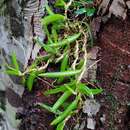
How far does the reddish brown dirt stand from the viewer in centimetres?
121

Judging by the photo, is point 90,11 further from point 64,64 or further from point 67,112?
point 67,112

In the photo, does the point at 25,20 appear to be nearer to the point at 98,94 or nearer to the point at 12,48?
the point at 12,48

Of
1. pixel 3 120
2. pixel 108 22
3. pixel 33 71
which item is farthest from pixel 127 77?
pixel 3 120

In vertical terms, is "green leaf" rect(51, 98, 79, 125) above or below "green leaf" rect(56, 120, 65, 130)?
above

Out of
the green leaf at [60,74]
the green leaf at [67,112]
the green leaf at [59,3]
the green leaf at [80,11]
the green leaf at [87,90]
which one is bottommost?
the green leaf at [67,112]

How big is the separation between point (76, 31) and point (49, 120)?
10.5 inches

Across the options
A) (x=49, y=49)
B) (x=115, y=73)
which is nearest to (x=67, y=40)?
(x=49, y=49)

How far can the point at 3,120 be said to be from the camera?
137 centimetres

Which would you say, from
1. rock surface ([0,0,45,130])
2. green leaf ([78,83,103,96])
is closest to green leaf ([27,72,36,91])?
rock surface ([0,0,45,130])

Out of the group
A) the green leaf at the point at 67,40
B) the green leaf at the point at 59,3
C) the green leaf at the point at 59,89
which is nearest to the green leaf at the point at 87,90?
the green leaf at the point at 59,89

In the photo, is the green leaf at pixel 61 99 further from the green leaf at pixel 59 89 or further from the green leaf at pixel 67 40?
the green leaf at pixel 67 40

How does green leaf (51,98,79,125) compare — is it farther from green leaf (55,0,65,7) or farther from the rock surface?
green leaf (55,0,65,7)

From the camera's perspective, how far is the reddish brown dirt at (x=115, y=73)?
121 centimetres

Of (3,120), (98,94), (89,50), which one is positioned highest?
(89,50)
